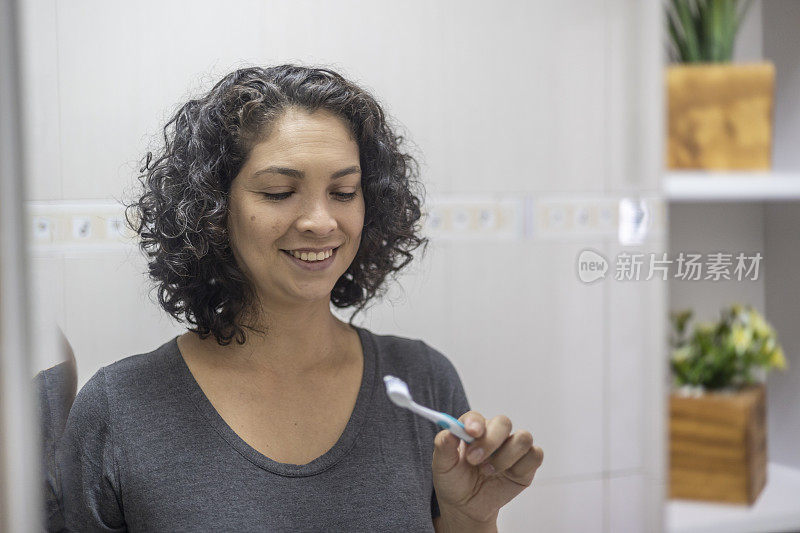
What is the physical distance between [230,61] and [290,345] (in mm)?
274

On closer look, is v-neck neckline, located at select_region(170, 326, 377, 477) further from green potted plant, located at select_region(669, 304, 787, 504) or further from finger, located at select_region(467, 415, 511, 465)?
green potted plant, located at select_region(669, 304, 787, 504)

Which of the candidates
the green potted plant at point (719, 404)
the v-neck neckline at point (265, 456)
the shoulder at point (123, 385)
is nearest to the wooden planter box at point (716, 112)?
the green potted plant at point (719, 404)

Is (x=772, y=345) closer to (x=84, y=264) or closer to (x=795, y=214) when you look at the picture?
(x=795, y=214)

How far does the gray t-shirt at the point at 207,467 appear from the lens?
663 mm

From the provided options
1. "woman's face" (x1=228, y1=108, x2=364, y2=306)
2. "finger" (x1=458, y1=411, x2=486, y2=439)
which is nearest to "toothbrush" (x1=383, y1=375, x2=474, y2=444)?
"finger" (x1=458, y1=411, x2=486, y2=439)

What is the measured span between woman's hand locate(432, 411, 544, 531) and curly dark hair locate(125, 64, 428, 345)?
0.53 ft

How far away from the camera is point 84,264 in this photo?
0.71m

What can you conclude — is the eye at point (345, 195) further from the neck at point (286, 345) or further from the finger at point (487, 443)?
the finger at point (487, 443)

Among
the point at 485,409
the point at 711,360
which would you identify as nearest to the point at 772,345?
the point at 711,360

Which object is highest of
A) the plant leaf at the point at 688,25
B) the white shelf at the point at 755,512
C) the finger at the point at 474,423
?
the plant leaf at the point at 688,25

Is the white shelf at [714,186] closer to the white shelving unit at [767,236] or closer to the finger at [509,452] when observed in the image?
the white shelving unit at [767,236]

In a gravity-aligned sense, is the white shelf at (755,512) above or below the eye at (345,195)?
below

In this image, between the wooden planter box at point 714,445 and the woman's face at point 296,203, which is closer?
the woman's face at point 296,203

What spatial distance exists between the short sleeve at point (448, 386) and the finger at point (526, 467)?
0.24 ft
